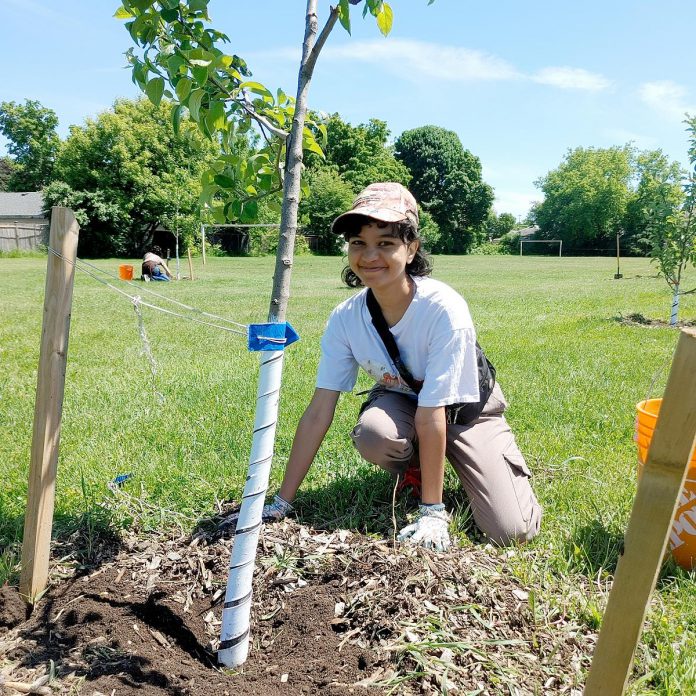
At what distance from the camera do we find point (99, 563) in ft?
8.06

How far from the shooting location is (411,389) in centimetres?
296

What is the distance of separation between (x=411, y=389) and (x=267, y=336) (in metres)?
1.31

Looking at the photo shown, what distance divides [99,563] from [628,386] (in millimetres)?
4434

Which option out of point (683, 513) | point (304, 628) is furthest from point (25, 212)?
point (683, 513)

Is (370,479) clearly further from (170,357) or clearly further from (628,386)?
(170,357)

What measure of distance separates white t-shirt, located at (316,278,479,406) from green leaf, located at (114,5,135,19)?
4.90 feet

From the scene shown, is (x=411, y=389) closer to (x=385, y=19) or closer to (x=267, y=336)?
(x=267, y=336)

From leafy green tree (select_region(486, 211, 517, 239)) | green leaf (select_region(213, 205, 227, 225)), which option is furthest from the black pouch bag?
leafy green tree (select_region(486, 211, 517, 239))

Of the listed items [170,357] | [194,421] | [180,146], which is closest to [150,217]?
[180,146]

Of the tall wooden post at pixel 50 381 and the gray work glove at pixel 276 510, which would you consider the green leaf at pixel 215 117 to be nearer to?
the tall wooden post at pixel 50 381

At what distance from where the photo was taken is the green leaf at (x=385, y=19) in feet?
5.94

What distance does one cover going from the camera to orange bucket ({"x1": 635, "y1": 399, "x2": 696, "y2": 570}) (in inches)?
91.3

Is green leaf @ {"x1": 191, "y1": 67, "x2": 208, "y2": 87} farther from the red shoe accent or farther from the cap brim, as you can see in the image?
the red shoe accent

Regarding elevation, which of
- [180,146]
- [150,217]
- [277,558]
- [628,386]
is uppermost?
[180,146]
